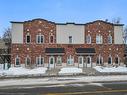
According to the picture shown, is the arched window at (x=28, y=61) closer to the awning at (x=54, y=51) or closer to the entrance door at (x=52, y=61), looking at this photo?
the awning at (x=54, y=51)

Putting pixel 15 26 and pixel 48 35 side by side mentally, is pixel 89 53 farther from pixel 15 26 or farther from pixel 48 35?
pixel 15 26

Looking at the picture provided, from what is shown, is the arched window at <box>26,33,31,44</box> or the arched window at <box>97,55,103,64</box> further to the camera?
the arched window at <box>97,55,103,64</box>

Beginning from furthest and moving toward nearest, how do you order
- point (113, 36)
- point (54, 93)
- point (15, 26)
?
point (113, 36) → point (15, 26) → point (54, 93)

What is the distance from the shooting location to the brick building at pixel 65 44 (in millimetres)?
52438

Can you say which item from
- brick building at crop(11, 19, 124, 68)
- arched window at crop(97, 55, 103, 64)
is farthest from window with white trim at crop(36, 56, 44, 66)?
arched window at crop(97, 55, 103, 64)

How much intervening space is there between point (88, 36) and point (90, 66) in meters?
5.46

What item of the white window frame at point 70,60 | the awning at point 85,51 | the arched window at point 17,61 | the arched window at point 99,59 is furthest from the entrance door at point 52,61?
the arched window at point 99,59

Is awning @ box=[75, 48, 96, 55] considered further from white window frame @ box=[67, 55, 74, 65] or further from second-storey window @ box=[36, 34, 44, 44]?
Answer: second-storey window @ box=[36, 34, 44, 44]

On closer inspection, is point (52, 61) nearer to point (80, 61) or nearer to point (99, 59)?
point (80, 61)

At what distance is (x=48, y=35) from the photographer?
53531mm

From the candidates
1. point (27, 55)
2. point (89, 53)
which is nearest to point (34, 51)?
point (27, 55)

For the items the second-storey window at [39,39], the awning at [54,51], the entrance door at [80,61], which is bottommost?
the entrance door at [80,61]

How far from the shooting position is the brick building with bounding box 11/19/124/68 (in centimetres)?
5244

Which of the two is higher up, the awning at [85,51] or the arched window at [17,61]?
the awning at [85,51]
